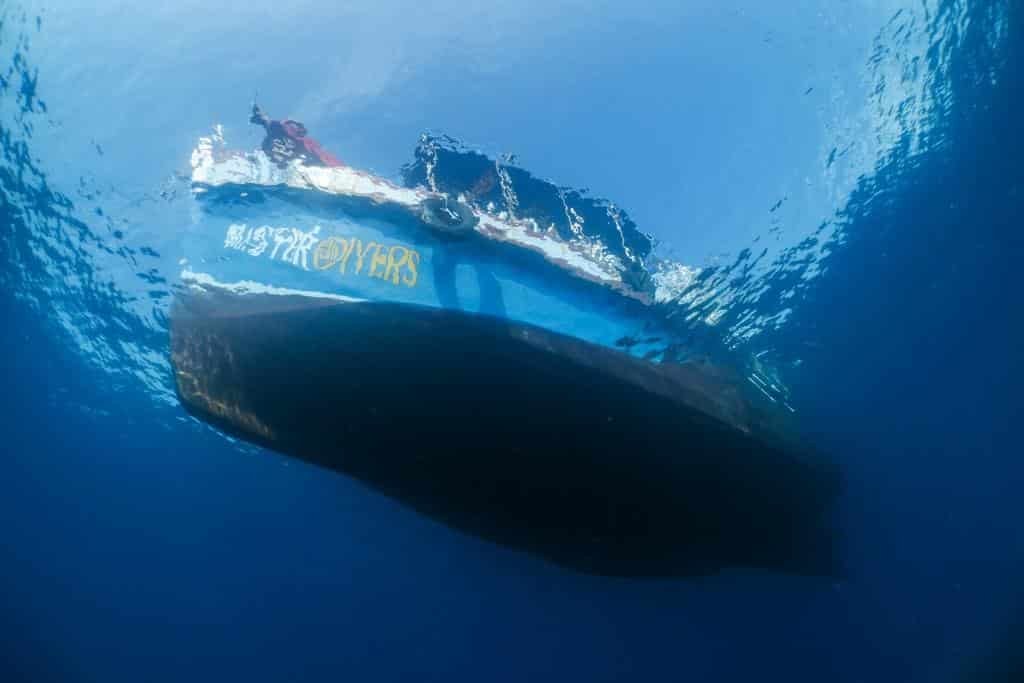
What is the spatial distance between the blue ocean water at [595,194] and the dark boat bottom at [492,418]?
1413 millimetres

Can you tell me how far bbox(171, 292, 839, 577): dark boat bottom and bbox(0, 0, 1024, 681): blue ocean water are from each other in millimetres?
1413

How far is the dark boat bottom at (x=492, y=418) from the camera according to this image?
482cm

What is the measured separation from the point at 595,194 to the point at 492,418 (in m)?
2.79

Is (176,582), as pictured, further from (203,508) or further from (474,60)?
(474,60)

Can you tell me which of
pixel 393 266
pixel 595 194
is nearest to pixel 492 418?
pixel 393 266

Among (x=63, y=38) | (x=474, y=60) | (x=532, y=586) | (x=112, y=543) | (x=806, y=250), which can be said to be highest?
(x=63, y=38)

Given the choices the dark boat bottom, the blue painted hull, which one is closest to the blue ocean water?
the blue painted hull

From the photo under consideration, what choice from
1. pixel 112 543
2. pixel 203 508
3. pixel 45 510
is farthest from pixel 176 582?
pixel 45 510

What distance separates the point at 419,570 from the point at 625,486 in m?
5.45

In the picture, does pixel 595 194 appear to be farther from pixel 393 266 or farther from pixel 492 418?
pixel 492 418

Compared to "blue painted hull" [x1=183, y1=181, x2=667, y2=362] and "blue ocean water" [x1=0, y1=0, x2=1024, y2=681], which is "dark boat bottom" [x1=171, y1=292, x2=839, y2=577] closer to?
"blue painted hull" [x1=183, y1=181, x2=667, y2=362]

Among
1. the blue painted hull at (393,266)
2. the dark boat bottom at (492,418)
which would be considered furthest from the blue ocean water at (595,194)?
the dark boat bottom at (492,418)

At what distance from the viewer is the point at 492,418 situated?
17.2ft

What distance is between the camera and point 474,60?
20.6 ft
